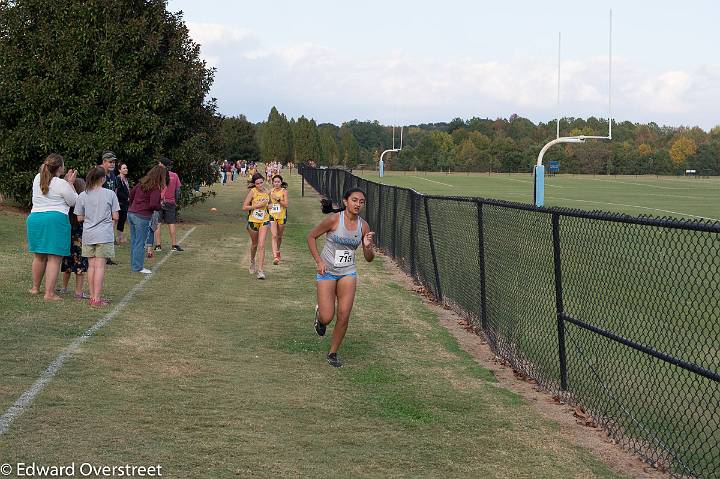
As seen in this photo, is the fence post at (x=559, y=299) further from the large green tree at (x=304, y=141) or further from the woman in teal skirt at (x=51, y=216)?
the large green tree at (x=304, y=141)

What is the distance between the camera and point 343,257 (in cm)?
941

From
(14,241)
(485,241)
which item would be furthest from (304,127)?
(485,241)

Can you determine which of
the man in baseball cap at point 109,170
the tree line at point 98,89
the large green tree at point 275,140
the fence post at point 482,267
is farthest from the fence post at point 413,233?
the large green tree at point 275,140

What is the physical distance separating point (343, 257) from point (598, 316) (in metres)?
4.33

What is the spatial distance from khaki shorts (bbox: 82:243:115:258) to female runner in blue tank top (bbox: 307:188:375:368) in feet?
12.2

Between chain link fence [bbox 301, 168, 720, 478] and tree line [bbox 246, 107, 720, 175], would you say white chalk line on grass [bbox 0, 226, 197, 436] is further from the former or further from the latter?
tree line [bbox 246, 107, 720, 175]

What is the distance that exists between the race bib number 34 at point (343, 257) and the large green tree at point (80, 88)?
19.8m

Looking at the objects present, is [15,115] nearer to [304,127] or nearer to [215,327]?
[215,327]

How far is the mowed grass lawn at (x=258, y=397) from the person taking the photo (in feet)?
20.9

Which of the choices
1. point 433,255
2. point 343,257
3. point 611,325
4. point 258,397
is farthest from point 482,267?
point 258,397

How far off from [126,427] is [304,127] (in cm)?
14132

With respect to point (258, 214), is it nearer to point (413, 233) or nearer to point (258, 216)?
point (258, 216)

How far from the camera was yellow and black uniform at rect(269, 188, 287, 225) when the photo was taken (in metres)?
17.8

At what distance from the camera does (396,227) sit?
67.6ft
